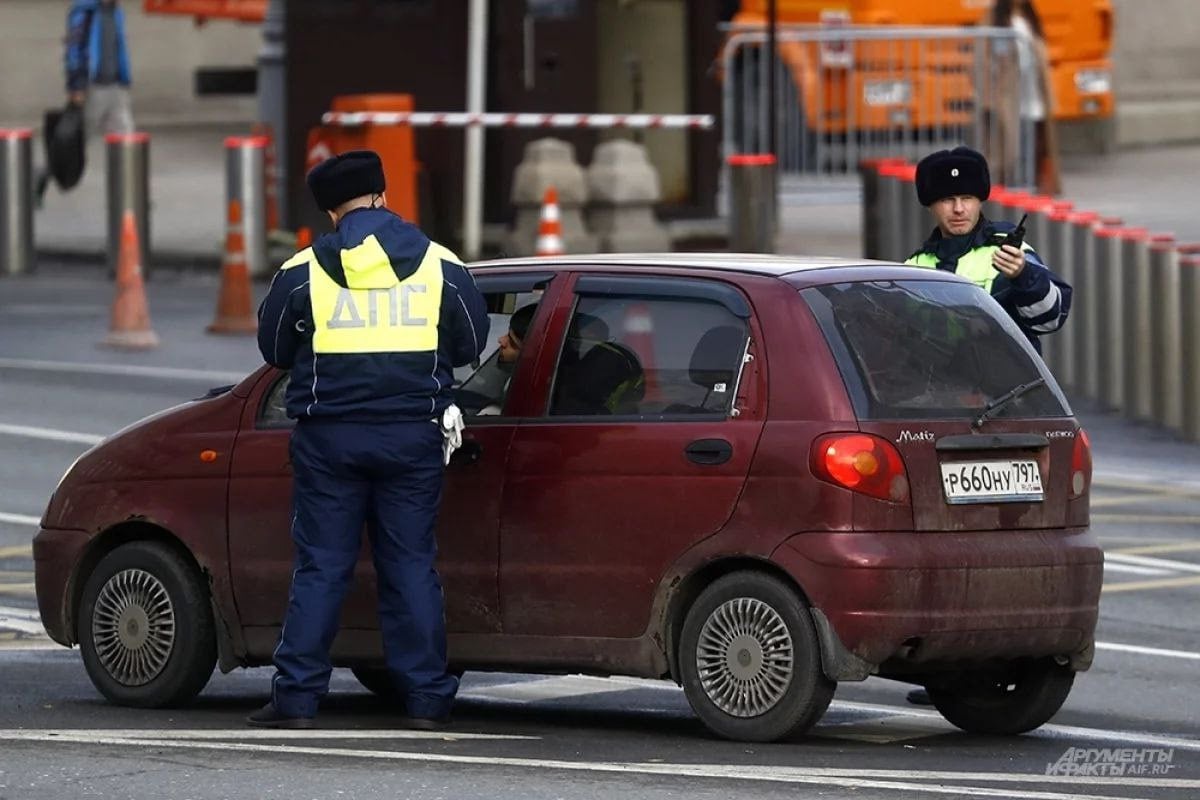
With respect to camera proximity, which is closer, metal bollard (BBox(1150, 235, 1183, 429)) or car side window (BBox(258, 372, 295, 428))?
car side window (BBox(258, 372, 295, 428))

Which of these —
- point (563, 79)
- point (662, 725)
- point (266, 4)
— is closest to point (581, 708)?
point (662, 725)

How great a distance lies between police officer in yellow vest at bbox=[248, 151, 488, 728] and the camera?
9086 millimetres

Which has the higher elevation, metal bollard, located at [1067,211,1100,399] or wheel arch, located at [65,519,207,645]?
metal bollard, located at [1067,211,1100,399]

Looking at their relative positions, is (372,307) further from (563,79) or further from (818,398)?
(563,79)

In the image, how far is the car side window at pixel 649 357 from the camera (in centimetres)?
909

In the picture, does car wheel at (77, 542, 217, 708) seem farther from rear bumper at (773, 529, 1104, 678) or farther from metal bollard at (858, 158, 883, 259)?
metal bollard at (858, 158, 883, 259)

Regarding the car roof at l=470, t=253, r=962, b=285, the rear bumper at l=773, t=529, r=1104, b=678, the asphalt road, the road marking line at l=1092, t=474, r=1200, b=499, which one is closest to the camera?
the asphalt road

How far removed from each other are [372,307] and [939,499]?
1.73 m

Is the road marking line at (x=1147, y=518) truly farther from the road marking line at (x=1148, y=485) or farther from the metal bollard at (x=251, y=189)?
the metal bollard at (x=251, y=189)

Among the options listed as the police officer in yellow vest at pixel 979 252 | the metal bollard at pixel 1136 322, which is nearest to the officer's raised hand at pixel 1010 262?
the police officer in yellow vest at pixel 979 252

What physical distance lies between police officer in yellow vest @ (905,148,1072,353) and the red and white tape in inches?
562

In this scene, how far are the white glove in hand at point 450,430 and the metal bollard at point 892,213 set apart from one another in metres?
13.1

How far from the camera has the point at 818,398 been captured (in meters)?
8.86

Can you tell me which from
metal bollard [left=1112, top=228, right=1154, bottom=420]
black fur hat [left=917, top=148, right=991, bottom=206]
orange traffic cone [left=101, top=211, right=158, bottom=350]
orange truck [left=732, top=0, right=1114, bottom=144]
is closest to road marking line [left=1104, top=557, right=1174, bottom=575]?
black fur hat [left=917, top=148, right=991, bottom=206]
